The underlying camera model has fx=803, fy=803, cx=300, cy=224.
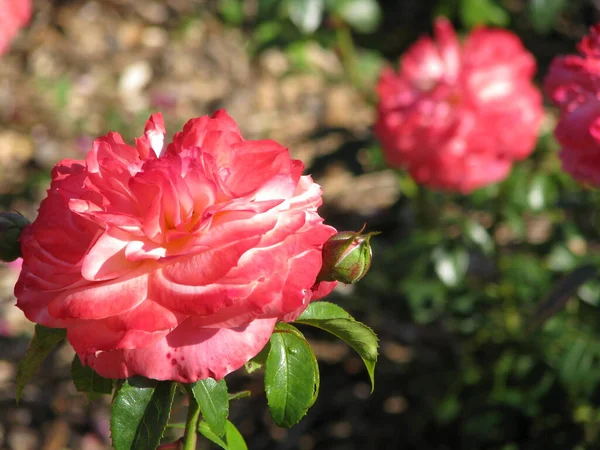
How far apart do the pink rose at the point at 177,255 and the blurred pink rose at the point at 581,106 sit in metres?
0.44

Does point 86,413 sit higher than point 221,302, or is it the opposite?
point 221,302

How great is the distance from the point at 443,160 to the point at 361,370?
711mm

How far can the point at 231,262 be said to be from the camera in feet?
2.02

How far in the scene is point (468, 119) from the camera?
1.69 m

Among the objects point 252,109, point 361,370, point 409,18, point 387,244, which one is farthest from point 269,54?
point 361,370

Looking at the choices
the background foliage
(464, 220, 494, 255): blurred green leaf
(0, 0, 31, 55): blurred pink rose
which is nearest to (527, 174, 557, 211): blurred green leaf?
the background foliage

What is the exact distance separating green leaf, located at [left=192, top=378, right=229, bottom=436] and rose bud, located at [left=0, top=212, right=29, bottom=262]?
0.72 feet

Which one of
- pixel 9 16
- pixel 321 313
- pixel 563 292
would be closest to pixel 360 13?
pixel 9 16

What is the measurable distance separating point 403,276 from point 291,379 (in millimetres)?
1093

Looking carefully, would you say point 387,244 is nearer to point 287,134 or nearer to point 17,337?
point 287,134

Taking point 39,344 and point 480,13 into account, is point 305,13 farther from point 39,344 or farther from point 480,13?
point 39,344

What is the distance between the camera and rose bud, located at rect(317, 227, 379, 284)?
2.17 feet

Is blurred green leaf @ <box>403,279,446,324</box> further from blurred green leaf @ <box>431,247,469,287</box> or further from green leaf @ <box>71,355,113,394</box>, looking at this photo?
green leaf @ <box>71,355,113,394</box>

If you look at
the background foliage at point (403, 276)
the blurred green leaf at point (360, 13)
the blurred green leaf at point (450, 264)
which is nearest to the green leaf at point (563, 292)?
the background foliage at point (403, 276)
